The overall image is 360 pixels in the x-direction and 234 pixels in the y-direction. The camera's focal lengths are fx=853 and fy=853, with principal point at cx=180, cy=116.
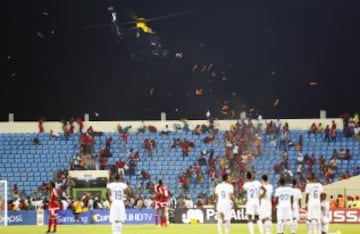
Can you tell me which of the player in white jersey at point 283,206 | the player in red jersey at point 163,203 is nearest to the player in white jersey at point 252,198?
the player in white jersey at point 283,206

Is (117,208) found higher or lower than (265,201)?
lower

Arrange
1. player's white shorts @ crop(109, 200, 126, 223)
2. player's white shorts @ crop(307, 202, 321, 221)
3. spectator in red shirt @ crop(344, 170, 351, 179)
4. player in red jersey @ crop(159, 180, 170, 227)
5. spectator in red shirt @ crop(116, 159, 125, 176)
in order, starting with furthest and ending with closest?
spectator in red shirt @ crop(116, 159, 125, 176)
spectator in red shirt @ crop(344, 170, 351, 179)
player in red jersey @ crop(159, 180, 170, 227)
player's white shorts @ crop(307, 202, 321, 221)
player's white shorts @ crop(109, 200, 126, 223)

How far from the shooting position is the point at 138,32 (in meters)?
58.5

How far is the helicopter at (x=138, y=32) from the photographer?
191 ft

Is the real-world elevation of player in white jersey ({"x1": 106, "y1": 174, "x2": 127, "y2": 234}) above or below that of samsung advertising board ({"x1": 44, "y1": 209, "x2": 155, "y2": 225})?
above

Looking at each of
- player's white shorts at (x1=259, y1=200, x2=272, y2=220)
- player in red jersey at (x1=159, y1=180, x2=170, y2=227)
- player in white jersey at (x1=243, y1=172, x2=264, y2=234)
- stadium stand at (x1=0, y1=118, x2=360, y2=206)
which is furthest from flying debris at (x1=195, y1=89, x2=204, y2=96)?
player's white shorts at (x1=259, y1=200, x2=272, y2=220)

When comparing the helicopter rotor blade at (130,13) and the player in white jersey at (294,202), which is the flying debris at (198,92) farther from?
the player in white jersey at (294,202)

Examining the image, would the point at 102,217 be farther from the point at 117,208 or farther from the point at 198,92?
the point at 117,208

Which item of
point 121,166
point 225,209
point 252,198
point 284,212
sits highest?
point 121,166

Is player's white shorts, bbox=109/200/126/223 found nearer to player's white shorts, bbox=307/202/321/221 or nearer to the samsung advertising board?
player's white shorts, bbox=307/202/321/221

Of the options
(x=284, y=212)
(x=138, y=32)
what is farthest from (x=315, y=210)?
(x=138, y=32)

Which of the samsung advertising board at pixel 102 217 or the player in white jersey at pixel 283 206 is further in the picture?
the samsung advertising board at pixel 102 217

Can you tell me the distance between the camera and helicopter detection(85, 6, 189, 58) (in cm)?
5828

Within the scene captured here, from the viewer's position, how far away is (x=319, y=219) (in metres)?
29.9
